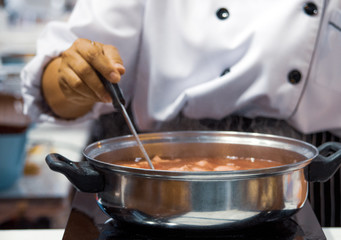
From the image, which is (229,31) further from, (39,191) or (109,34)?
(39,191)

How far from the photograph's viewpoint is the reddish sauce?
877 millimetres

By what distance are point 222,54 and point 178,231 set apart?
25.4 inches

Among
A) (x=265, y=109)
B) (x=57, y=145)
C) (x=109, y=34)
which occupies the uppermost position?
(x=109, y=34)

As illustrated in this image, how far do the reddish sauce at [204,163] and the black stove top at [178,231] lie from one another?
0.14 metres

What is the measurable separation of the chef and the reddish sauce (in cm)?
28

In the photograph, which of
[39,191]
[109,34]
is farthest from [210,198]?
[39,191]

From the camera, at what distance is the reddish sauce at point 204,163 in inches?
34.5

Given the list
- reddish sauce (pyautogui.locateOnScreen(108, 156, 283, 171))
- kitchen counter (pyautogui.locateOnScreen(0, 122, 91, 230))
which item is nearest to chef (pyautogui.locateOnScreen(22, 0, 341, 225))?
reddish sauce (pyautogui.locateOnScreen(108, 156, 283, 171))

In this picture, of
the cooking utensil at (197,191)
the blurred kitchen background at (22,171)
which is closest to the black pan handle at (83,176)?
the cooking utensil at (197,191)

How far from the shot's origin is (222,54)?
3.94ft

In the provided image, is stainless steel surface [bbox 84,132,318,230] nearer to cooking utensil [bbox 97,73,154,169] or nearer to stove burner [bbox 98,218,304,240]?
stove burner [bbox 98,218,304,240]

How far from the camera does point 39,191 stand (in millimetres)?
3193

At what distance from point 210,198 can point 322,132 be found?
29.4 inches

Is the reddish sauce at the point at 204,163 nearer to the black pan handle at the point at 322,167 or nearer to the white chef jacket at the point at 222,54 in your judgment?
the black pan handle at the point at 322,167
